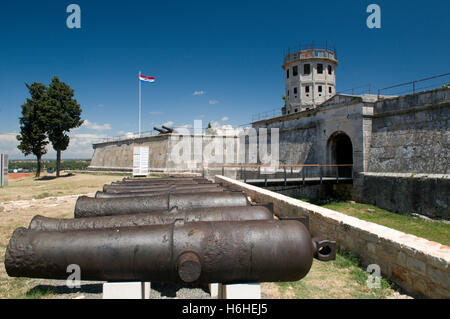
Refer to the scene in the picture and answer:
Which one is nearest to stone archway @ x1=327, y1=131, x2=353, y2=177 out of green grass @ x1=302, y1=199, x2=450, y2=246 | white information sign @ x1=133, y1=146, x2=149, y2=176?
green grass @ x1=302, y1=199, x2=450, y2=246

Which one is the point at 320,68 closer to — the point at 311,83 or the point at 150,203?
the point at 311,83

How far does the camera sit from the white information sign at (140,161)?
71.0ft

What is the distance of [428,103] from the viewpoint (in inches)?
515

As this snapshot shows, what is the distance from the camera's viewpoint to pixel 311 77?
3475 cm

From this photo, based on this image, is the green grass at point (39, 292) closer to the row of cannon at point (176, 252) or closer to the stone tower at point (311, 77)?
the row of cannon at point (176, 252)

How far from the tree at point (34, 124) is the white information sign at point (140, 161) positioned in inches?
378

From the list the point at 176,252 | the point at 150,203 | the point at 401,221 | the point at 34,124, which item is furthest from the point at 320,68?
the point at 176,252

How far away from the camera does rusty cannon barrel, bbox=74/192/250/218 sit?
385 centimetres

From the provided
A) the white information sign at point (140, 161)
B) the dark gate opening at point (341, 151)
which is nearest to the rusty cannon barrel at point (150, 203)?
the dark gate opening at point (341, 151)

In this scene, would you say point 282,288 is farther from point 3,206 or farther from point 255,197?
point 3,206

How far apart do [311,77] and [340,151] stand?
18876 millimetres

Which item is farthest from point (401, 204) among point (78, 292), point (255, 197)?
point (78, 292)

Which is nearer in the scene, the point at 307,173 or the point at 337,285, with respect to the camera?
the point at 337,285

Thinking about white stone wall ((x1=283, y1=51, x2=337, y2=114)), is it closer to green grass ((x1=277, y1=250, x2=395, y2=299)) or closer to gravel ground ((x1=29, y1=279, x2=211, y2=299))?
green grass ((x1=277, y1=250, x2=395, y2=299))
